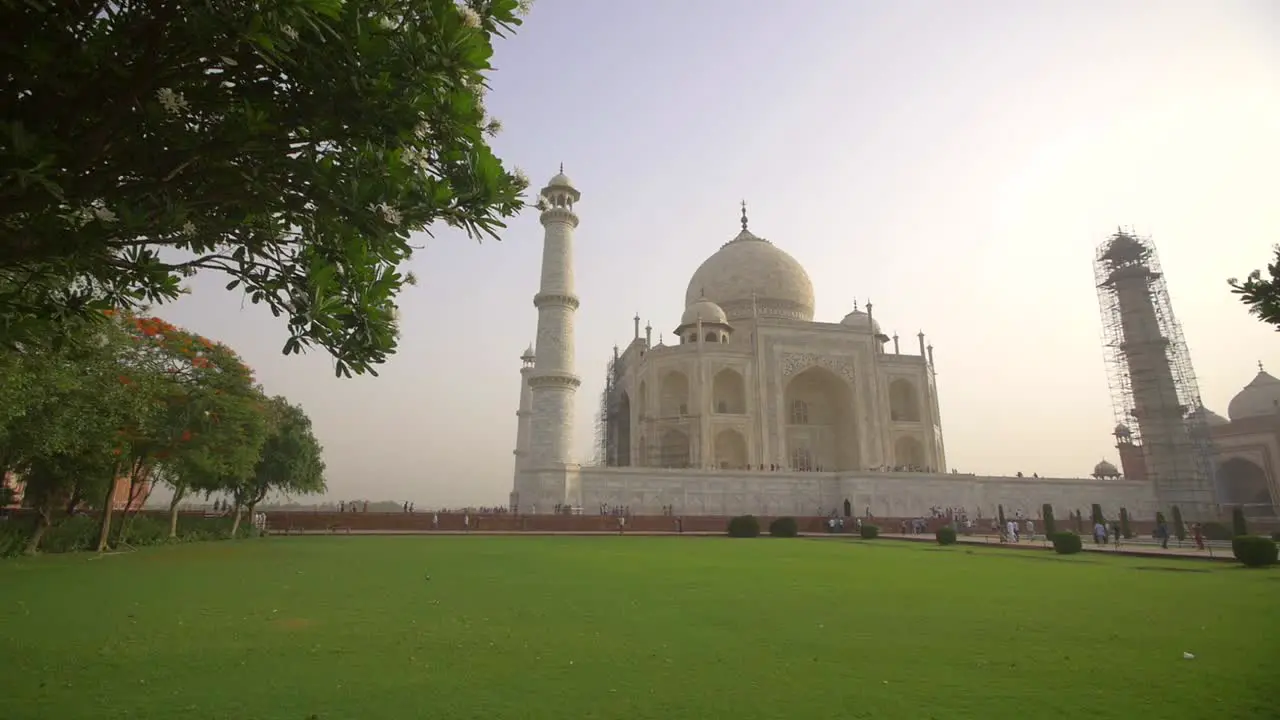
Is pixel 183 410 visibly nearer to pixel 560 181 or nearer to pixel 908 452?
pixel 560 181

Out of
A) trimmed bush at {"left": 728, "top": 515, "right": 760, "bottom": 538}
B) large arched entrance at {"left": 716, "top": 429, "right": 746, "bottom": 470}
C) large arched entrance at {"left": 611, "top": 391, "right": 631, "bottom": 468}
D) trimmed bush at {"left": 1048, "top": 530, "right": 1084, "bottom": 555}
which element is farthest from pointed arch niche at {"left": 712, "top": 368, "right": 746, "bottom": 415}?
trimmed bush at {"left": 1048, "top": 530, "right": 1084, "bottom": 555}

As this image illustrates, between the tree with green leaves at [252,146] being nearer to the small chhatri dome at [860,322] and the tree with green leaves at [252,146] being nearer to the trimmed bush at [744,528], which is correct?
the trimmed bush at [744,528]

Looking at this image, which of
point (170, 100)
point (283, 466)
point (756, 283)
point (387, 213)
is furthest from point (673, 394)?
point (170, 100)

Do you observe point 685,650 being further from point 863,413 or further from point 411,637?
point 863,413

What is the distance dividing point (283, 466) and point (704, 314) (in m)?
24.0

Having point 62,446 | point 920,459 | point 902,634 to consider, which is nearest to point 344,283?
point 902,634

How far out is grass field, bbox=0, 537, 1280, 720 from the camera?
171 inches

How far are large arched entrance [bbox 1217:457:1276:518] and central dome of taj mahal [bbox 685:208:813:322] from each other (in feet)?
88.6

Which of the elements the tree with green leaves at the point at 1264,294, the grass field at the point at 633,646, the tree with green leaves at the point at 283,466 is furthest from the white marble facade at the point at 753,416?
the tree with green leaves at the point at 1264,294

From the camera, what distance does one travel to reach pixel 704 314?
1615 inches

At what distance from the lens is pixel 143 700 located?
4.43m

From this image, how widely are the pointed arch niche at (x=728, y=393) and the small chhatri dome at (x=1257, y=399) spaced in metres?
30.9

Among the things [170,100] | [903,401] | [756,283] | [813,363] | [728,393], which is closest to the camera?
[170,100]

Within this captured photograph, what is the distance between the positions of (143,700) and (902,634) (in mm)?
6028
